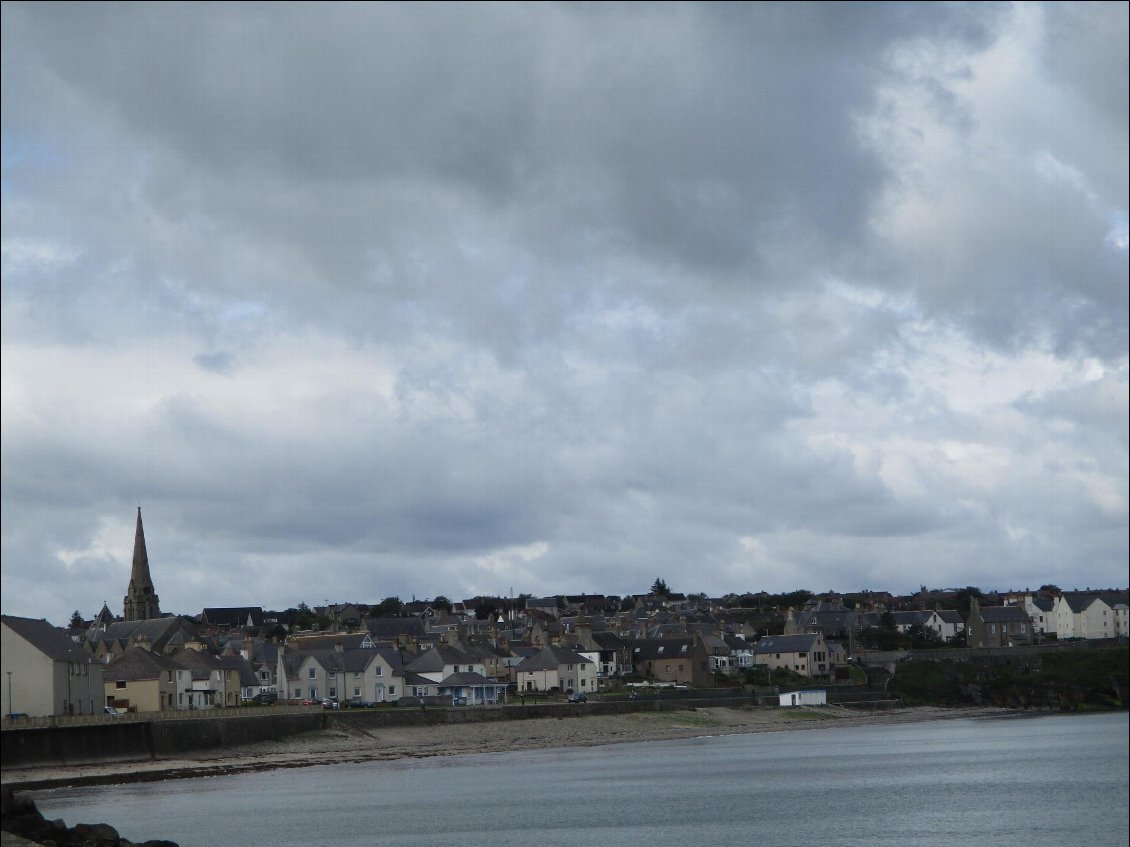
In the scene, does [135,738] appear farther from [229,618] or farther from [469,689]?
[229,618]

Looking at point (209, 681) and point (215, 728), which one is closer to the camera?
point (215, 728)

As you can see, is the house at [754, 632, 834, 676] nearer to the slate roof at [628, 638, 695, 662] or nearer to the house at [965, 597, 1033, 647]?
the slate roof at [628, 638, 695, 662]

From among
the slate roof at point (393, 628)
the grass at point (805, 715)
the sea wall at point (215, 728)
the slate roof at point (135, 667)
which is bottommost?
the grass at point (805, 715)

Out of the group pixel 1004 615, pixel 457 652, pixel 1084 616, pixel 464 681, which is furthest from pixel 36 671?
pixel 1004 615

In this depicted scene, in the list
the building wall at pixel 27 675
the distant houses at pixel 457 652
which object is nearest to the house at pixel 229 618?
the distant houses at pixel 457 652

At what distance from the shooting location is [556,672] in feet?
355

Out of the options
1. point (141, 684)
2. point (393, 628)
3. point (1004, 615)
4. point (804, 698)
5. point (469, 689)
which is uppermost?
point (393, 628)

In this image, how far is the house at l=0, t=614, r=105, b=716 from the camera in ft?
216

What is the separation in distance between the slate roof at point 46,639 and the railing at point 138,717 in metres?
4.16

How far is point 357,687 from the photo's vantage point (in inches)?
3907

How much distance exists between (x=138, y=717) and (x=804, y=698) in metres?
56.4

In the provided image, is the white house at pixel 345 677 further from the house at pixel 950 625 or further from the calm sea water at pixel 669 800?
the house at pixel 950 625

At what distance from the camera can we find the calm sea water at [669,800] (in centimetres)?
4253

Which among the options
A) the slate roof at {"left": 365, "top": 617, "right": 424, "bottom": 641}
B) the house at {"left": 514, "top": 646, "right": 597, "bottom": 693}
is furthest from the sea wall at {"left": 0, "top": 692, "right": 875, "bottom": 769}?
the slate roof at {"left": 365, "top": 617, "right": 424, "bottom": 641}
